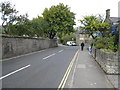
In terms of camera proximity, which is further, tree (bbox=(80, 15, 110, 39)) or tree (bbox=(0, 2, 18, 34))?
tree (bbox=(80, 15, 110, 39))

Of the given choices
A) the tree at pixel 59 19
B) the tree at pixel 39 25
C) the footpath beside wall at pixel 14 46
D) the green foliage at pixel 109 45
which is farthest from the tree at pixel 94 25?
the green foliage at pixel 109 45

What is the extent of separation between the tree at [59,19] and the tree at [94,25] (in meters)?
4.17

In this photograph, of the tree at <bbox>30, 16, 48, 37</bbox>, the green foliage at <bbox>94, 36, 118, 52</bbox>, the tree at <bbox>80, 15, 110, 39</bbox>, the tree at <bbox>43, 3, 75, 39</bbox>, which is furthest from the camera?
the tree at <bbox>43, 3, 75, 39</bbox>

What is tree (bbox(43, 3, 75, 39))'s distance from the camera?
1481 inches

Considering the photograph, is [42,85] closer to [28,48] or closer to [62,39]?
[28,48]

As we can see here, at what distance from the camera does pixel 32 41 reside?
23.5 metres

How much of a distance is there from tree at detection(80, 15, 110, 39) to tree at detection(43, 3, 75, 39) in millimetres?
4171

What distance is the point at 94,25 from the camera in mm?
33031

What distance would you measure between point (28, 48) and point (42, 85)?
1590cm

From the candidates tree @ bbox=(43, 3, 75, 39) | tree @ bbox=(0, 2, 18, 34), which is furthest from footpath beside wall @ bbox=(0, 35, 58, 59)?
tree @ bbox=(43, 3, 75, 39)

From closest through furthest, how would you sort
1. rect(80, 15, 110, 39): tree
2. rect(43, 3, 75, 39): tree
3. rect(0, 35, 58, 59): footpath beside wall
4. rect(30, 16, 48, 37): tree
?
1. rect(0, 35, 58, 59): footpath beside wall
2. rect(80, 15, 110, 39): tree
3. rect(30, 16, 48, 37): tree
4. rect(43, 3, 75, 39): tree

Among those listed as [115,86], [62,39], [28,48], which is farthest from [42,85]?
[62,39]

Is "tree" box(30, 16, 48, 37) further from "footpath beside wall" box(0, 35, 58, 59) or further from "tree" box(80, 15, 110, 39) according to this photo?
"footpath beside wall" box(0, 35, 58, 59)

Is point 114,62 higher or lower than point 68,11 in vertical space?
lower
